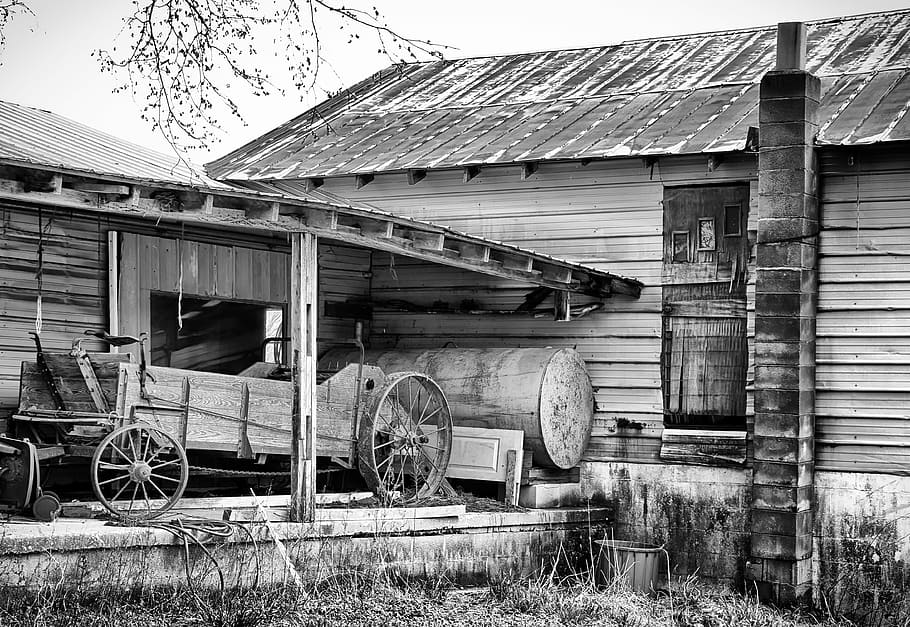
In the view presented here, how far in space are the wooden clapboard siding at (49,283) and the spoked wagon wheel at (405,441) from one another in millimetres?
3027

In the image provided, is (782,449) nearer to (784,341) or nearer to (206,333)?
(784,341)

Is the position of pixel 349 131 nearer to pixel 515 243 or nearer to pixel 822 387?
pixel 515 243

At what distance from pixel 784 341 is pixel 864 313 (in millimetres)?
1059

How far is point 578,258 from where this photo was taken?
43.5 ft

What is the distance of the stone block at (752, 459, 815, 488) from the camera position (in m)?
11.1

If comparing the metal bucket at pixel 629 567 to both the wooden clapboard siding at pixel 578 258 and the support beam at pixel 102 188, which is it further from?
the support beam at pixel 102 188

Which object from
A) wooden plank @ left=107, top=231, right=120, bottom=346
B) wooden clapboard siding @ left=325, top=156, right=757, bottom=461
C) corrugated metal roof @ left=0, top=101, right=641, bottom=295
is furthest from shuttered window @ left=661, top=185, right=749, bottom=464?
wooden plank @ left=107, top=231, right=120, bottom=346

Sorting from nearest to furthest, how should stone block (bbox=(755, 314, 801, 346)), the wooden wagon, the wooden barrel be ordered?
the wooden wagon < stone block (bbox=(755, 314, 801, 346)) < the wooden barrel

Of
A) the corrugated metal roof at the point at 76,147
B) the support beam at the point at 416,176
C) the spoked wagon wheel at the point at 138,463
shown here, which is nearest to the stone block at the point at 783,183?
the support beam at the point at 416,176

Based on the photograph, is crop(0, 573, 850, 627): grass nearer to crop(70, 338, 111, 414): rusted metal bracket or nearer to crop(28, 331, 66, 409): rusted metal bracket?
crop(70, 338, 111, 414): rusted metal bracket

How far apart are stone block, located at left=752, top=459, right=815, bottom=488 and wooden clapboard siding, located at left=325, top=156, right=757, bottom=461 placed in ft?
5.18

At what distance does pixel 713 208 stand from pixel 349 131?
5.73m

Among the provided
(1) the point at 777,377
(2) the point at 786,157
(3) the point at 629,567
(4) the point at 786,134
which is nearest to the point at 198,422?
(3) the point at 629,567

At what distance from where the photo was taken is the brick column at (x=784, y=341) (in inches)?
437
